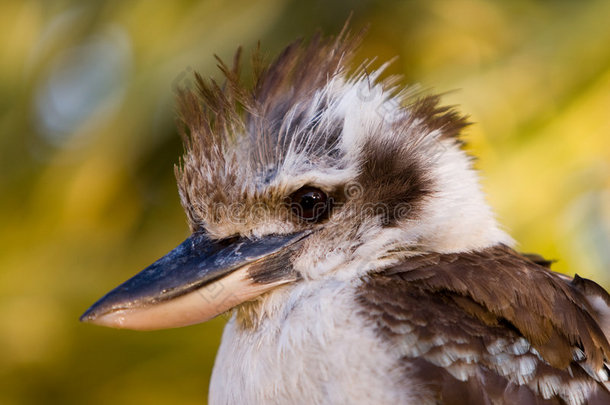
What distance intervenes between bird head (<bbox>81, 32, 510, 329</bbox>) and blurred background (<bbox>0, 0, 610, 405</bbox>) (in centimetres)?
137

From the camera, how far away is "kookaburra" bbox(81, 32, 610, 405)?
3.87ft

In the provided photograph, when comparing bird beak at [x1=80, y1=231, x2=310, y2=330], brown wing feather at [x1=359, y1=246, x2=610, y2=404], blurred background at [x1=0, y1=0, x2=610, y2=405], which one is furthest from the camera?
blurred background at [x1=0, y1=0, x2=610, y2=405]

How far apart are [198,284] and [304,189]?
293 millimetres

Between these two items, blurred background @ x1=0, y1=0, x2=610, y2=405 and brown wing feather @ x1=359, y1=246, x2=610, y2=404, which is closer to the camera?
brown wing feather @ x1=359, y1=246, x2=610, y2=404

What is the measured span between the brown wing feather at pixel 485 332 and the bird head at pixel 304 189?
0.10 metres

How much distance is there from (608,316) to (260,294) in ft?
2.52

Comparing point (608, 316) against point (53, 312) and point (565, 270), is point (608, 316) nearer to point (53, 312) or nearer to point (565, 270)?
point (565, 270)

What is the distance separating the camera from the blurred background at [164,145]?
9.29 ft

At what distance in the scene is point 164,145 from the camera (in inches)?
127

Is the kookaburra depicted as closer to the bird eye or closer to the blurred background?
the bird eye

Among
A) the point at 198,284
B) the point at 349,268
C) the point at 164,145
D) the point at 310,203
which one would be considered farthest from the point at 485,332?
the point at 164,145

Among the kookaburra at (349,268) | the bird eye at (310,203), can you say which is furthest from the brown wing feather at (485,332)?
the bird eye at (310,203)

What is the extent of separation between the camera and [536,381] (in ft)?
3.95

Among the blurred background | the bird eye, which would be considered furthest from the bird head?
the blurred background
